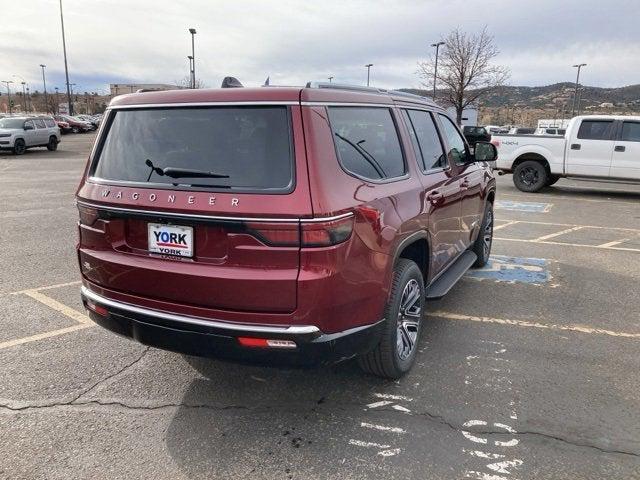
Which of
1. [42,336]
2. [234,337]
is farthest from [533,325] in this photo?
[42,336]

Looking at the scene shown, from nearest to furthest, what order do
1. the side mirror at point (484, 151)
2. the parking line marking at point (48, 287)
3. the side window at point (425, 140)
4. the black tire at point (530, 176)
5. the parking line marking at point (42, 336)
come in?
the side window at point (425, 140), the parking line marking at point (42, 336), the side mirror at point (484, 151), the parking line marking at point (48, 287), the black tire at point (530, 176)

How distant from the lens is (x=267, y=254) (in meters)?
2.58

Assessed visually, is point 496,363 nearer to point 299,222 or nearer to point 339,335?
point 339,335

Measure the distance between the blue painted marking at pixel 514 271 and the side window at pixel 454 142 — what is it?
1.53 m

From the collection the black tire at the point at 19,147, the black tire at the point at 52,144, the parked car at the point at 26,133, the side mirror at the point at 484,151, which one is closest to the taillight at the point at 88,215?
the side mirror at the point at 484,151

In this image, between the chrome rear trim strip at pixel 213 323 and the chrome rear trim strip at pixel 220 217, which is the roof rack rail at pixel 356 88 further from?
the chrome rear trim strip at pixel 213 323

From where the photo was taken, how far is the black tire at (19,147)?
24.9m

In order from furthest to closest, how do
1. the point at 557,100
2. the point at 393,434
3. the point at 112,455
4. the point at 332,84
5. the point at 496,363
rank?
the point at 557,100, the point at 496,363, the point at 332,84, the point at 393,434, the point at 112,455

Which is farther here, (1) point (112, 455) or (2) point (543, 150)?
(2) point (543, 150)

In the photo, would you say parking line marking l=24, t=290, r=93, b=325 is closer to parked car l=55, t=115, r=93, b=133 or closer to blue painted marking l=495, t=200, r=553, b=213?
blue painted marking l=495, t=200, r=553, b=213

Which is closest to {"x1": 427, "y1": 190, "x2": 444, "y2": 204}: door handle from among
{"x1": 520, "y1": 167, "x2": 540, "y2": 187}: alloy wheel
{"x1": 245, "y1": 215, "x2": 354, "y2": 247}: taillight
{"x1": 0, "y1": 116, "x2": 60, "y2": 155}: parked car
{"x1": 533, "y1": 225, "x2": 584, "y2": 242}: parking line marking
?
{"x1": 245, "y1": 215, "x2": 354, "y2": 247}: taillight

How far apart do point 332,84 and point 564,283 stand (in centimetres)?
394

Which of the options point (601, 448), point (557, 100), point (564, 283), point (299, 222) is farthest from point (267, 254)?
point (557, 100)

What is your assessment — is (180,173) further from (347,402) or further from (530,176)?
(530,176)
